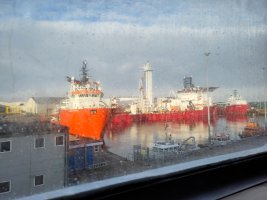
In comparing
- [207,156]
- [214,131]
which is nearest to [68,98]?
[207,156]

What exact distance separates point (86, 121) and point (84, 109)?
0.12ft

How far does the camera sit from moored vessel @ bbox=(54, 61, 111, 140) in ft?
2.18

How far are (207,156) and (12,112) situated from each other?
634 mm

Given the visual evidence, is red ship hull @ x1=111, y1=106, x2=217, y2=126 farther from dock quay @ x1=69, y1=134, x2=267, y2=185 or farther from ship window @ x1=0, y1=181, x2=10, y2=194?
ship window @ x1=0, y1=181, x2=10, y2=194

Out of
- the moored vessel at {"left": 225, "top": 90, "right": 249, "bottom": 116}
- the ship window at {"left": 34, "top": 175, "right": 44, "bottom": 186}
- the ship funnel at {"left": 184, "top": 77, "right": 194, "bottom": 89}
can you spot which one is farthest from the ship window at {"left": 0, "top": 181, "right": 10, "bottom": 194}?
the moored vessel at {"left": 225, "top": 90, "right": 249, "bottom": 116}

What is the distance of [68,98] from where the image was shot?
26.2 inches

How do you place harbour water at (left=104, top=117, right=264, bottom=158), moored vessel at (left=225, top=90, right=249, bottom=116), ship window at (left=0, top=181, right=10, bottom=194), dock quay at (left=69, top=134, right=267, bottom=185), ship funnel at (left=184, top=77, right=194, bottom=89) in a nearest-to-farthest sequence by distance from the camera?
1. ship window at (left=0, top=181, right=10, bottom=194)
2. dock quay at (left=69, top=134, right=267, bottom=185)
3. harbour water at (left=104, top=117, right=264, bottom=158)
4. ship funnel at (left=184, top=77, right=194, bottom=89)
5. moored vessel at (left=225, top=90, right=249, bottom=116)

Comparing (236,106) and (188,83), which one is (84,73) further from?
(236,106)

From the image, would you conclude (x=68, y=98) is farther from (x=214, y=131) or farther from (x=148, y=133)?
(x=214, y=131)

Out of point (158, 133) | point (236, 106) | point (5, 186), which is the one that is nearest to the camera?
point (5, 186)

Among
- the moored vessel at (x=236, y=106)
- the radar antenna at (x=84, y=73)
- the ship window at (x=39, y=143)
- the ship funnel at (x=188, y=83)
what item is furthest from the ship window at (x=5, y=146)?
the moored vessel at (x=236, y=106)

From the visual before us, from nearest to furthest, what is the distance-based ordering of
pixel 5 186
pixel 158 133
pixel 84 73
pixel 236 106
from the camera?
pixel 5 186, pixel 84 73, pixel 158 133, pixel 236 106

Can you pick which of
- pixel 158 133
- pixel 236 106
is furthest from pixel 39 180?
pixel 236 106

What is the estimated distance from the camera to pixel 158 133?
2.90ft
